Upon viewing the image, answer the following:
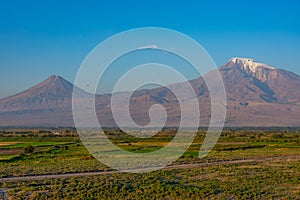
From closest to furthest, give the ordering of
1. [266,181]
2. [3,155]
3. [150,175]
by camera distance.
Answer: [266,181]
[150,175]
[3,155]

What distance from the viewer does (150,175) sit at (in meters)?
34.3

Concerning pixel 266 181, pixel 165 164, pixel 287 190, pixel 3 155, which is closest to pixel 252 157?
pixel 165 164

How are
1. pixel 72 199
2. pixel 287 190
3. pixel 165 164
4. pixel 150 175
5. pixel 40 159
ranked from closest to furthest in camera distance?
pixel 72 199
pixel 287 190
pixel 150 175
pixel 165 164
pixel 40 159

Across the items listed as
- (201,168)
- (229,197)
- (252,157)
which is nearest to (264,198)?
(229,197)

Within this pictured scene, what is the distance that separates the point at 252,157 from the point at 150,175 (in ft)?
65.6

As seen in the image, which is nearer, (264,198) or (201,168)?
(264,198)

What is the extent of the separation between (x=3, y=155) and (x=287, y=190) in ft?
118

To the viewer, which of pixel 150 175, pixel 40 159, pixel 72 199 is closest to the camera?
pixel 72 199

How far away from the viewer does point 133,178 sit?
1284 inches

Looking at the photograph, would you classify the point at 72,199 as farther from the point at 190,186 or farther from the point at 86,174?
the point at 86,174

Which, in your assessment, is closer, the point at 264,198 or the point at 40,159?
the point at 264,198

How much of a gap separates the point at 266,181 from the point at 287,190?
337 centimetres

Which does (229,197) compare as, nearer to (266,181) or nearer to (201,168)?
(266,181)

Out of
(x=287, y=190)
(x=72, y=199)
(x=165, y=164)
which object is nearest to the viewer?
(x=72, y=199)
